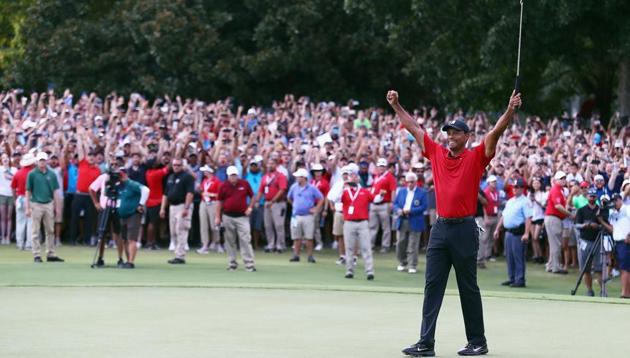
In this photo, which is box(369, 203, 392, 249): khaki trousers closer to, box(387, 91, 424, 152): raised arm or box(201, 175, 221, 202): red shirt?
box(201, 175, 221, 202): red shirt

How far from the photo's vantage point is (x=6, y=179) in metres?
28.6

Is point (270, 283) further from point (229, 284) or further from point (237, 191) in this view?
point (237, 191)

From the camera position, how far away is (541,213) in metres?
26.8

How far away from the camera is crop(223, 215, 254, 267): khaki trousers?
2377 centimetres

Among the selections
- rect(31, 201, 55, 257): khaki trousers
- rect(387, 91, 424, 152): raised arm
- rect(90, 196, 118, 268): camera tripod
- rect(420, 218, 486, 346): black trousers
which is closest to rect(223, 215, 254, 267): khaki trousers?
rect(90, 196, 118, 268): camera tripod

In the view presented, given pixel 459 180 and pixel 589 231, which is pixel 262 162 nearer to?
pixel 589 231

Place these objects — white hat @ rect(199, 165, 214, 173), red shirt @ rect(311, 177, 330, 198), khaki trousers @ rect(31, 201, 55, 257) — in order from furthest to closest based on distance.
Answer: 1. red shirt @ rect(311, 177, 330, 198)
2. white hat @ rect(199, 165, 214, 173)
3. khaki trousers @ rect(31, 201, 55, 257)

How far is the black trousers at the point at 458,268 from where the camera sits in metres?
11.8

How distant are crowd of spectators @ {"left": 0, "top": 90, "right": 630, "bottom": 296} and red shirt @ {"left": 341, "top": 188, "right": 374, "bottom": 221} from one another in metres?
3.18

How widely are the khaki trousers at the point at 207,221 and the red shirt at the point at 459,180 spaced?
16.0 meters

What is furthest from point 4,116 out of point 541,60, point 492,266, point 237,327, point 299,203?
point 237,327

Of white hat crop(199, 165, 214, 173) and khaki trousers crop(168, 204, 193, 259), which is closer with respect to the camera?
khaki trousers crop(168, 204, 193, 259)

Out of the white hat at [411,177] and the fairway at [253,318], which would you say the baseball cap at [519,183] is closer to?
the white hat at [411,177]

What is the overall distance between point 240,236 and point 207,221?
447cm
